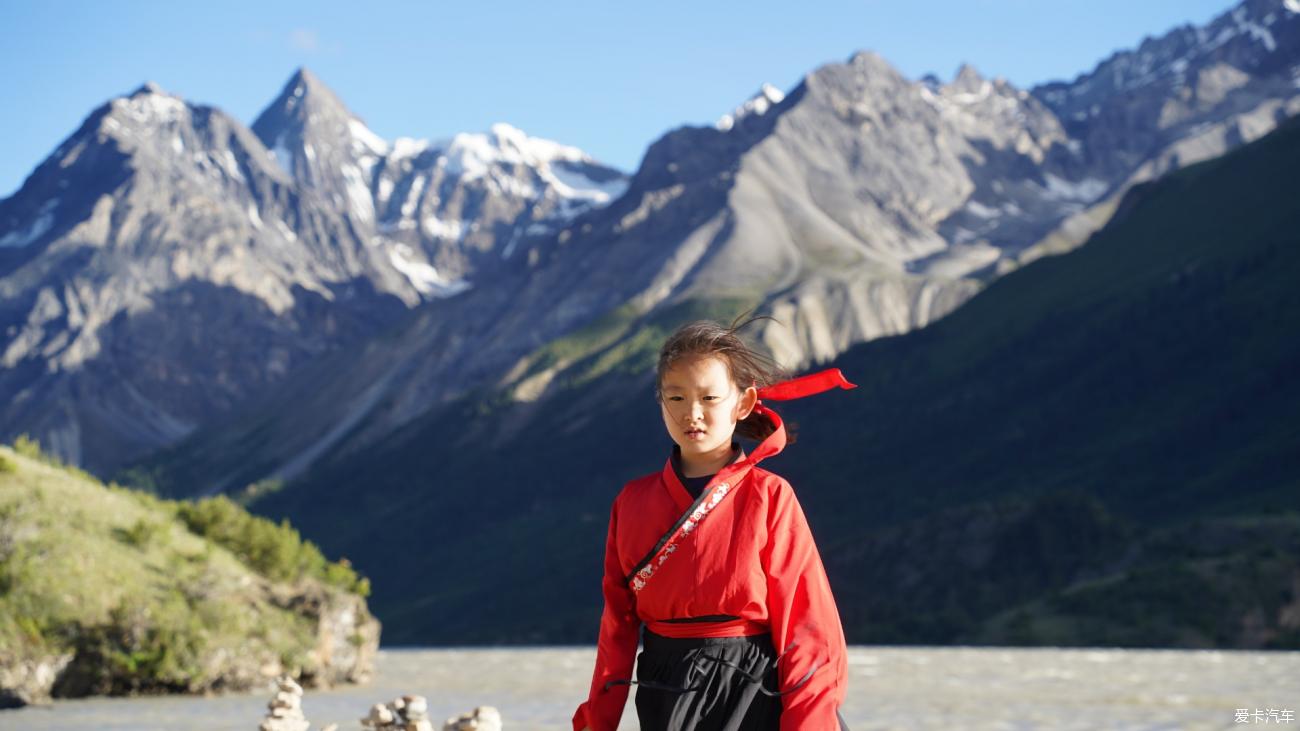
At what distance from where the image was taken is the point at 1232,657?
41.9m

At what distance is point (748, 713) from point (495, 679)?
27.9 m

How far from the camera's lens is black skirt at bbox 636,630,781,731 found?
8.39 metres

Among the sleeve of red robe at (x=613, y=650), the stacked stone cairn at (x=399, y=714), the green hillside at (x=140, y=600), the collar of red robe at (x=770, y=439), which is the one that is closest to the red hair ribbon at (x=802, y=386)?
the collar of red robe at (x=770, y=439)

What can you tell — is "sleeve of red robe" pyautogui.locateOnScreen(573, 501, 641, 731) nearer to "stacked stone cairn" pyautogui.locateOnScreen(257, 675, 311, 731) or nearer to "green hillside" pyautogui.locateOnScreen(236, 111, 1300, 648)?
"stacked stone cairn" pyautogui.locateOnScreen(257, 675, 311, 731)

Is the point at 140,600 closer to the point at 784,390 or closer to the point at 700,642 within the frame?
the point at 700,642

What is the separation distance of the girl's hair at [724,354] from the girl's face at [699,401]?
3cm

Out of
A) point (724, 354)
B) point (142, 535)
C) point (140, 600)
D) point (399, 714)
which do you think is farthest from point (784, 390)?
point (142, 535)

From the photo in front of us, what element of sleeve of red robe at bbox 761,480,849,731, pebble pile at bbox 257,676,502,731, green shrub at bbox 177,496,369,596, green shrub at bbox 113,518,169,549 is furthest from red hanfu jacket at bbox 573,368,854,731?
green shrub at bbox 177,496,369,596

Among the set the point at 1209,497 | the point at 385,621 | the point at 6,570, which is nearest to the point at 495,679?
the point at 6,570

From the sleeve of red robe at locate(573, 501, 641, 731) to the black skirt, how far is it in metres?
0.30

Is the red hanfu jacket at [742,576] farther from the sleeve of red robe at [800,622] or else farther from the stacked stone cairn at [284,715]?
the stacked stone cairn at [284,715]

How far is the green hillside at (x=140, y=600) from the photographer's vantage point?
24.4 m

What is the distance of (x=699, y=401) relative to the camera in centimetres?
866

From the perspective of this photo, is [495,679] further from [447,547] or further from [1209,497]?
[447,547]
